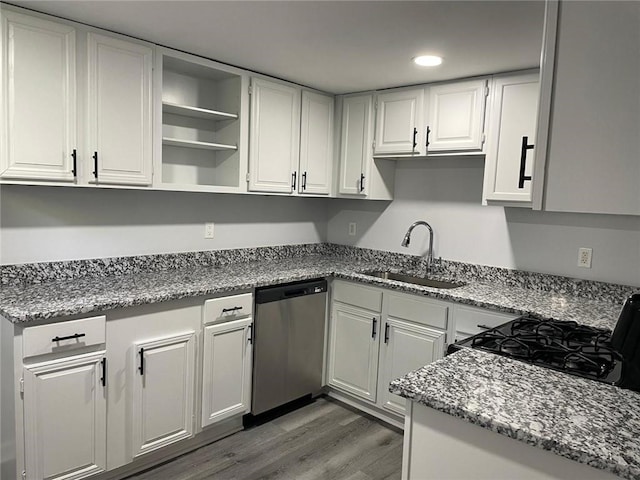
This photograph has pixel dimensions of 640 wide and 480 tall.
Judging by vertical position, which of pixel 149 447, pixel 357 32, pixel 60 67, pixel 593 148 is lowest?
pixel 149 447

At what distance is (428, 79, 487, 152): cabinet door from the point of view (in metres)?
2.81

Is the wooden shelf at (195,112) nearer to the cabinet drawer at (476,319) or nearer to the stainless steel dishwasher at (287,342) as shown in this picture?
the stainless steel dishwasher at (287,342)

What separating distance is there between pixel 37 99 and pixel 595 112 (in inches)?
86.2

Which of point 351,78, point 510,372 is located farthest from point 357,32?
point 510,372

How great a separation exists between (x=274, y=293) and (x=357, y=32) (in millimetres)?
1504

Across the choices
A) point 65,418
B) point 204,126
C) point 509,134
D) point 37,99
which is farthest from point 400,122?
point 65,418

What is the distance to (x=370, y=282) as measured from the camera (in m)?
2.96

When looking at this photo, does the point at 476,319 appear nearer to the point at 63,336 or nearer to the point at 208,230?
the point at 208,230

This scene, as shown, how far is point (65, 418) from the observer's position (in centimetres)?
200

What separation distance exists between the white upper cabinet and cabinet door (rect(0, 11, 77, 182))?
6.75 feet

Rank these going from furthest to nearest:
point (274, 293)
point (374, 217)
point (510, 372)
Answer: point (374, 217) < point (274, 293) < point (510, 372)

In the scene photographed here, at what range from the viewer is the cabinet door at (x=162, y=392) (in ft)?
7.41

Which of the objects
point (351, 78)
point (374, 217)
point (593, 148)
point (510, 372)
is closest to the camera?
point (593, 148)

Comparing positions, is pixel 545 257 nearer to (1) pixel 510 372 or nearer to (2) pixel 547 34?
(1) pixel 510 372
